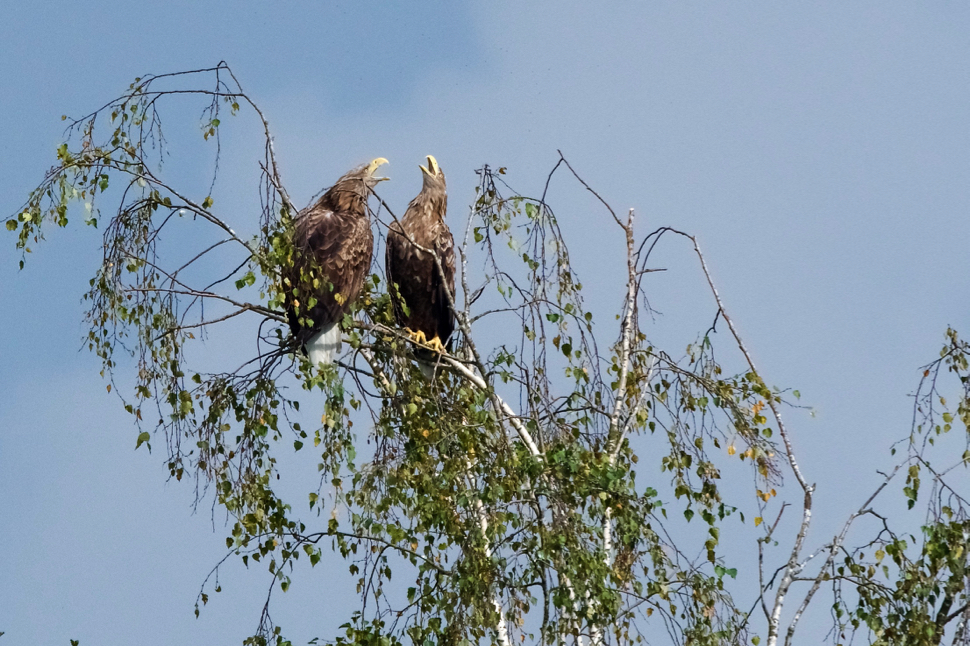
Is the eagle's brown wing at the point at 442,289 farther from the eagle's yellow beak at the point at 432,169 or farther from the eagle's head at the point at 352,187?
the eagle's head at the point at 352,187

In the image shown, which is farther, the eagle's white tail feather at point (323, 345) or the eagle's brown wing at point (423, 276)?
the eagle's brown wing at point (423, 276)

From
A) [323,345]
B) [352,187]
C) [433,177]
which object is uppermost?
[433,177]

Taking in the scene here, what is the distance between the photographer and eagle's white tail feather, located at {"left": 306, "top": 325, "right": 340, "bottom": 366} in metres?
6.77

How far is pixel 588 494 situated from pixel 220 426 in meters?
1.83

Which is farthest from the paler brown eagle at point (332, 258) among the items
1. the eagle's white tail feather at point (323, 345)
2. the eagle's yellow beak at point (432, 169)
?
the eagle's yellow beak at point (432, 169)

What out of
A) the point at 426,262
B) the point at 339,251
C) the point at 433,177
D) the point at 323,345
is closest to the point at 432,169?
the point at 433,177

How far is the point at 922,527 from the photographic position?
243 inches

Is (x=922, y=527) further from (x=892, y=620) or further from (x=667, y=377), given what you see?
(x=667, y=377)

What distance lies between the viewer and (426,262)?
8297 mm

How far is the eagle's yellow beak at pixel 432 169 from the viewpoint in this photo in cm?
863

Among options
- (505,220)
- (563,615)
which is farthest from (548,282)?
(563,615)

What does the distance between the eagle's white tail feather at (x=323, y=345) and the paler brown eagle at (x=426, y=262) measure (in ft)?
4.42

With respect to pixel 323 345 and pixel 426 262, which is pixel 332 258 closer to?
pixel 323 345

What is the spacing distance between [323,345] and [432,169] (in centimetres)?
225
